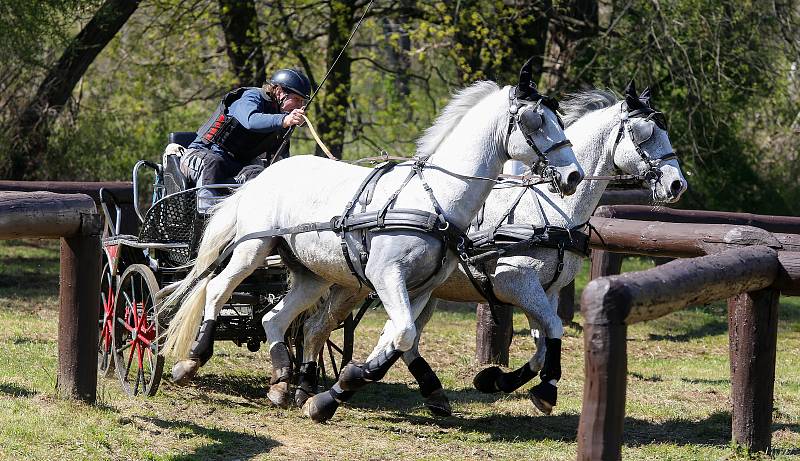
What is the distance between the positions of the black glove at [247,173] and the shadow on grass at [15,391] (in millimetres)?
1851

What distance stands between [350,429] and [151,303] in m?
1.58

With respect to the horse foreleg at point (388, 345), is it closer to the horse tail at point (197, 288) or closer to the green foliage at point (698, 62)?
the horse tail at point (197, 288)

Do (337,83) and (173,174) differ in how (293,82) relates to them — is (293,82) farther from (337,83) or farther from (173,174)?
(337,83)

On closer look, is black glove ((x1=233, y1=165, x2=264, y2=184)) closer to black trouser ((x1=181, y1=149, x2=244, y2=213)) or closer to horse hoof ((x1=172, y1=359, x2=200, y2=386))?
black trouser ((x1=181, y1=149, x2=244, y2=213))

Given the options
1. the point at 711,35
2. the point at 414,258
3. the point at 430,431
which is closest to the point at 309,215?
the point at 414,258

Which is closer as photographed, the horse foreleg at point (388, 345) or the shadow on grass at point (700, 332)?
the horse foreleg at point (388, 345)

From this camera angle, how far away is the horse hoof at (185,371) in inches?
255

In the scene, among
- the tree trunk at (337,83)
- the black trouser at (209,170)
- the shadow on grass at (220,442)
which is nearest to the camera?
the shadow on grass at (220,442)

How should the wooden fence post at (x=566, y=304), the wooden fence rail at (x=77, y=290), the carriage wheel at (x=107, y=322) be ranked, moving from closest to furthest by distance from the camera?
the wooden fence rail at (x=77, y=290)
the carriage wheel at (x=107, y=322)
the wooden fence post at (x=566, y=304)

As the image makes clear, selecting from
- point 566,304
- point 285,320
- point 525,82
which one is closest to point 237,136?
point 285,320

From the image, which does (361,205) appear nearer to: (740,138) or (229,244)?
(229,244)

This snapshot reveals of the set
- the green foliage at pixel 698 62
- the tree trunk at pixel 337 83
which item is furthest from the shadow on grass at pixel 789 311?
the tree trunk at pixel 337 83

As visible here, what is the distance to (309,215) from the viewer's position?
250 inches

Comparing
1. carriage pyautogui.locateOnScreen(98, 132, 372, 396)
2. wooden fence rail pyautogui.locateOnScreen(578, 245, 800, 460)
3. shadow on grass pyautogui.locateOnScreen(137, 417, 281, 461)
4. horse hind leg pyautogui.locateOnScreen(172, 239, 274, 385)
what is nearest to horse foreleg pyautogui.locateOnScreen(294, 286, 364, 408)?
carriage pyautogui.locateOnScreen(98, 132, 372, 396)
